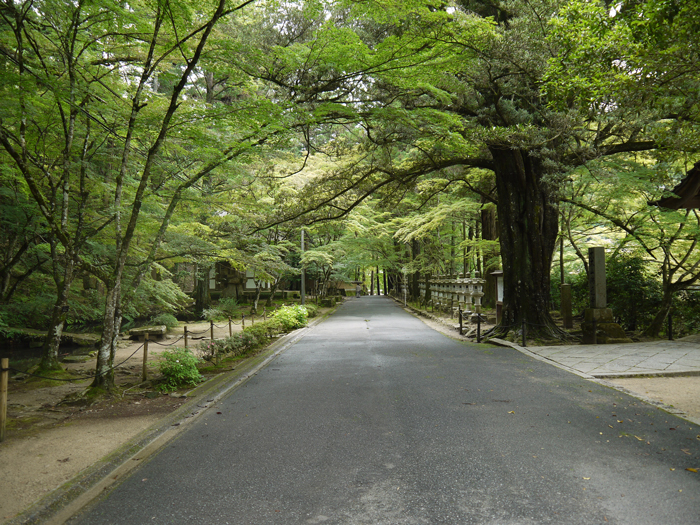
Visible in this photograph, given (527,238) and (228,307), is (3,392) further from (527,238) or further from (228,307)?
(228,307)

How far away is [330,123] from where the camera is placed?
909cm

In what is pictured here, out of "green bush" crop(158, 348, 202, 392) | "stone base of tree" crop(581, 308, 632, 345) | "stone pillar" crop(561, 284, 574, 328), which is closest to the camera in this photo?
"green bush" crop(158, 348, 202, 392)

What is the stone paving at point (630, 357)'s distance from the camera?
312 inches

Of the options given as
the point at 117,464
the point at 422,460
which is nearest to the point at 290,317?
the point at 117,464

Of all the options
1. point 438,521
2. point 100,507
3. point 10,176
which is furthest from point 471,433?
point 10,176

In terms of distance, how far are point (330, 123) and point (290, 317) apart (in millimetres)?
9556

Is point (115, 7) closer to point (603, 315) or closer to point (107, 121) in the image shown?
point (107, 121)

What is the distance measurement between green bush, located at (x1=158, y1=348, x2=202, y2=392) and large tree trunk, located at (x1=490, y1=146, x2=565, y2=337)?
30.2 ft

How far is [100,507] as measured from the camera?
3439mm

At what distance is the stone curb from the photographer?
10.9 ft

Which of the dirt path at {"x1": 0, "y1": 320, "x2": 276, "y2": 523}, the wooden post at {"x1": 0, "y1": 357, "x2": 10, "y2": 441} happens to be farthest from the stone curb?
the wooden post at {"x1": 0, "y1": 357, "x2": 10, "y2": 441}

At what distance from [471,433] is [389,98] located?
8.23 m

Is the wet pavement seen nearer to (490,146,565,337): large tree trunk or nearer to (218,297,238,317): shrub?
(490,146,565,337): large tree trunk

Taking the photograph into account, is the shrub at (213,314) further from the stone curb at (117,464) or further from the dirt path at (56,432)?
the stone curb at (117,464)
